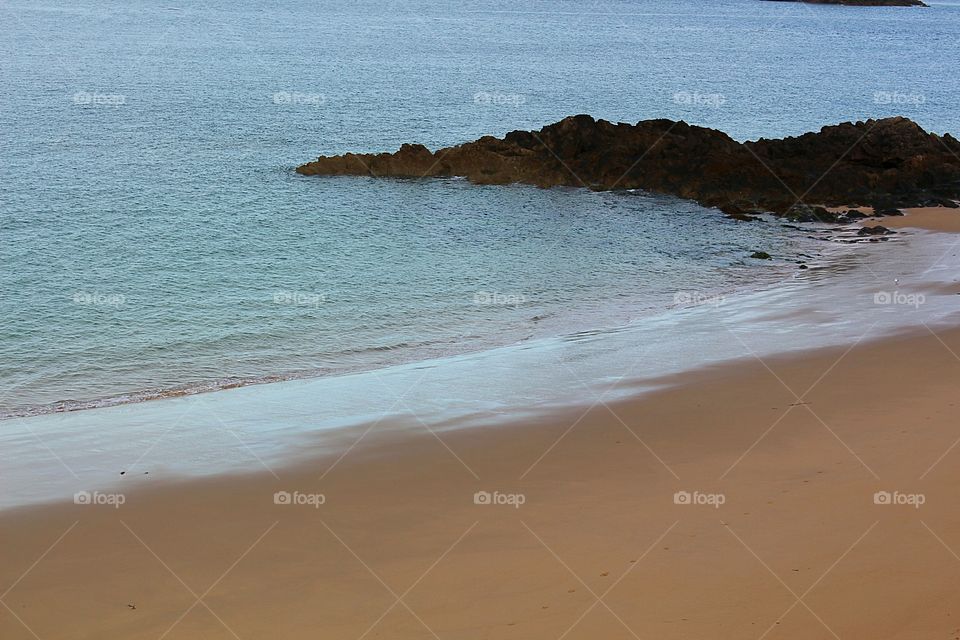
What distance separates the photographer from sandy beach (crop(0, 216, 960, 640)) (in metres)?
6.13

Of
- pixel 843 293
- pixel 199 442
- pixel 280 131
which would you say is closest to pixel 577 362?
pixel 199 442

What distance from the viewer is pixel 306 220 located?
2372 cm

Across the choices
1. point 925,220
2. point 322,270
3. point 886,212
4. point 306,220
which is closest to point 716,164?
point 886,212

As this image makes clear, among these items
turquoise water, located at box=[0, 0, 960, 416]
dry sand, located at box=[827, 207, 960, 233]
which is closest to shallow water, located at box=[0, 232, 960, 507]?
turquoise water, located at box=[0, 0, 960, 416]

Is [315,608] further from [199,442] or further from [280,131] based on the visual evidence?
[280,131]

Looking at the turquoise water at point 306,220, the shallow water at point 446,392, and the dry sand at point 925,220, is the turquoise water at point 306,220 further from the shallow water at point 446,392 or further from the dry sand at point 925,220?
the dry sand at point 925,220

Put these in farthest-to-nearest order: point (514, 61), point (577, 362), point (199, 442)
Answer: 1. point (514, 61)
2. point (577, 362)
3. point (199, 442)

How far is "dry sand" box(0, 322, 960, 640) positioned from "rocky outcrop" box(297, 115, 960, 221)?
1623 centimetres

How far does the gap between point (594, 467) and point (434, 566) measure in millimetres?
2285

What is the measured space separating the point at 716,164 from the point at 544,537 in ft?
69.2

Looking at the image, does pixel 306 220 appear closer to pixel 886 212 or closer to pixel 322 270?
pixel 322 270

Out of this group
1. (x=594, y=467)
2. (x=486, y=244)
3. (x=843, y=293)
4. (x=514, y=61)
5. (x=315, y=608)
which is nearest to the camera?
(x=315, y=608)

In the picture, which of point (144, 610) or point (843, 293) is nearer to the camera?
point (144, 610)

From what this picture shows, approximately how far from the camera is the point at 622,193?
26984 millimetres
